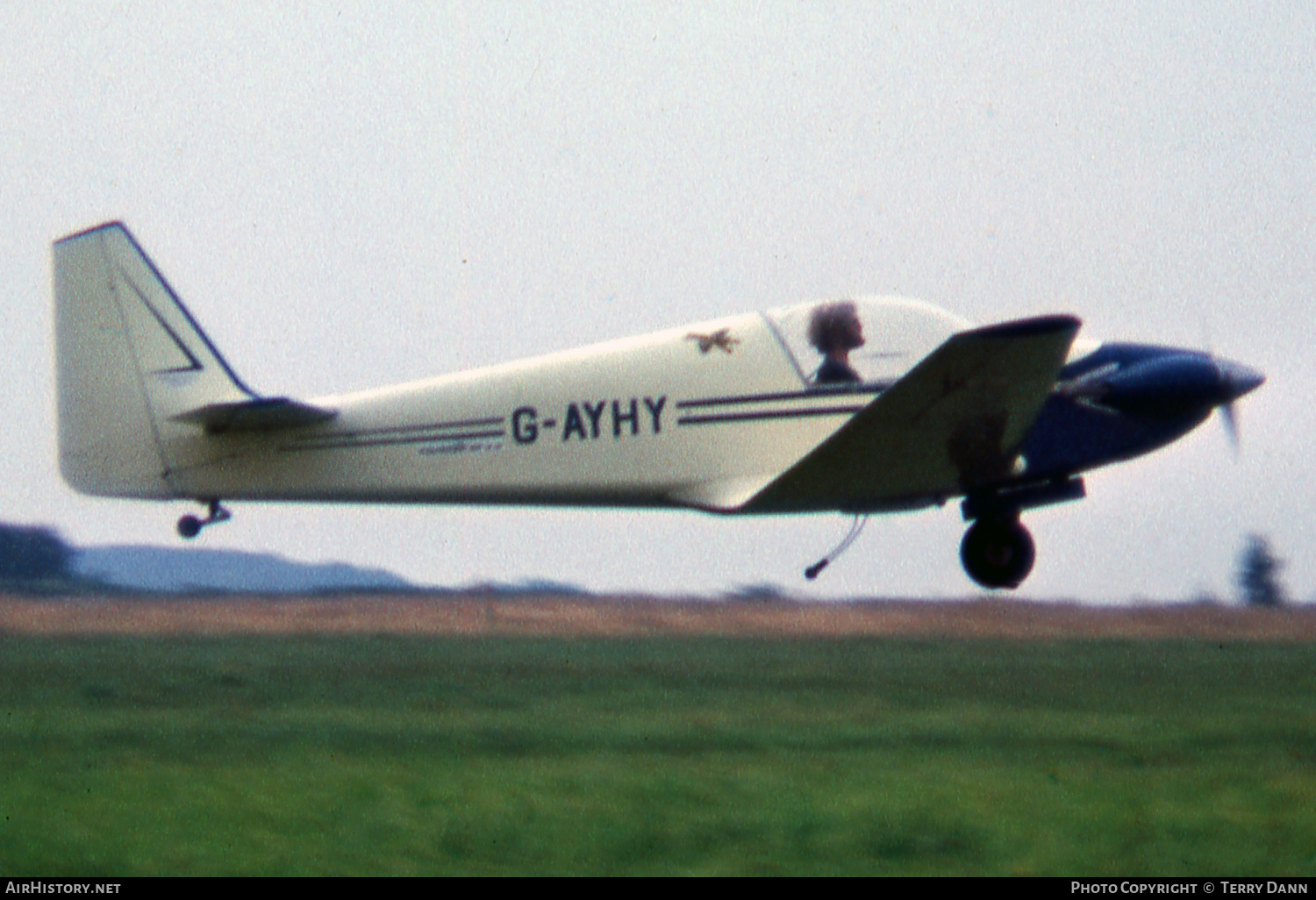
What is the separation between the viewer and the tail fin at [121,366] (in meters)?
13.8

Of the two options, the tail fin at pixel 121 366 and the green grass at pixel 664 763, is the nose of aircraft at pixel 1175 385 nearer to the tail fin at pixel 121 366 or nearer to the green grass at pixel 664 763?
the green grass at pixel 664 763

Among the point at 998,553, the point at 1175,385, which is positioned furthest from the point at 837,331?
the point at 1175,385

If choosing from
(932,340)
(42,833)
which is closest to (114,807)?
(42,833)

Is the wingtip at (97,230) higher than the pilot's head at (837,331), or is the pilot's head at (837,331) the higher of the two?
the wingtip at (97,230)

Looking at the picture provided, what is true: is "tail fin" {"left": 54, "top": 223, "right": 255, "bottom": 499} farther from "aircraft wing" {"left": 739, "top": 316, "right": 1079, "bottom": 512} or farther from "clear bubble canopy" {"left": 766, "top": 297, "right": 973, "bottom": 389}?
"aircraft wing" {"left": 739, "top": 316, "right": 1079, "bottom": 512}

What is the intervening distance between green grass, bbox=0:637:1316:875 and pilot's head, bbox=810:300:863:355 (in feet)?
8.62

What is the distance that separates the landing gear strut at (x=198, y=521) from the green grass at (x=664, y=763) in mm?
1260

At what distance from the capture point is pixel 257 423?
13.2 m

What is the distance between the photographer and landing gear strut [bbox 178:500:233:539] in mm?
13453

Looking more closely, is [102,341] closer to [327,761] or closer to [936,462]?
[327,761]

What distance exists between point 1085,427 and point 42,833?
7657 millimetres

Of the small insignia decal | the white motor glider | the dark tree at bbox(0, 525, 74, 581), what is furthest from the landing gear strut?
the dark tree at bbox(0, 525, 74, 581)

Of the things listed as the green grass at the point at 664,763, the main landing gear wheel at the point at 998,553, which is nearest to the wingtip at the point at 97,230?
the green grass at the point at 664,763

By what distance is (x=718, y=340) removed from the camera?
12.3 meters
